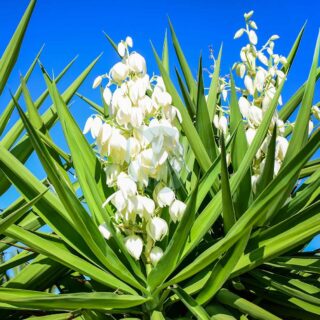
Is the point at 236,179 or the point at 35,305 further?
the point at 236,179

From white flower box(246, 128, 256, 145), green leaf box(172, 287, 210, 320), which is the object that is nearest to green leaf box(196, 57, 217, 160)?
white flower box(246, 128, 256, 145)

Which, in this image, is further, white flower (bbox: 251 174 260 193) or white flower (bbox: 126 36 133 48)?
white flower (bbox: 251 174 260 193)

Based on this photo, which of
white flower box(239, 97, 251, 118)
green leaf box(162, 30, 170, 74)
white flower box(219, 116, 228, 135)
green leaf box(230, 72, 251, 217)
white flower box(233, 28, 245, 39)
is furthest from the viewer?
green leaf box(162, 30, 170, 74)

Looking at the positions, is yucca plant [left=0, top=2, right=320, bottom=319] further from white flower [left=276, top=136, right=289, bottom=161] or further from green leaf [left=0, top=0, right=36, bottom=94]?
green leaf [left=0, top=0, right=36, bottom=94]

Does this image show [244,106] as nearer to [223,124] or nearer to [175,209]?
[223,124]

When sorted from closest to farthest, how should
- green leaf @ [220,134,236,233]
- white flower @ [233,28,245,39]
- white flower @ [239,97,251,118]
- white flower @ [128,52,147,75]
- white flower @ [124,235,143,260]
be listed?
green leaf @ [220,134,236,233] < white flower @ [124,235,143,260] < white flower @ [128,52,147,75] < white flower @ [239,97,251,118] < white flower @ [233,28,245,39]

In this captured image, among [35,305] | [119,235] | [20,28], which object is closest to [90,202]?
[119,235]

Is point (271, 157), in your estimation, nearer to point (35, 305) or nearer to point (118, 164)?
point (118, 164)
